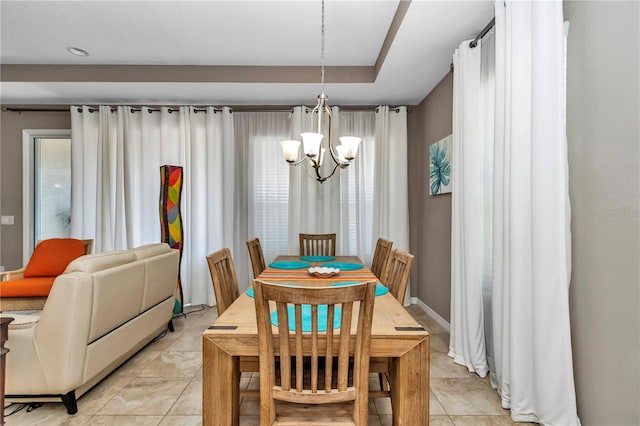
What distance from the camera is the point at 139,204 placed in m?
4.09

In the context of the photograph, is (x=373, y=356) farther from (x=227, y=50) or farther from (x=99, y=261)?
(x=227, y=50)

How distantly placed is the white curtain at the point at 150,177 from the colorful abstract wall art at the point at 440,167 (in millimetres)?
2419

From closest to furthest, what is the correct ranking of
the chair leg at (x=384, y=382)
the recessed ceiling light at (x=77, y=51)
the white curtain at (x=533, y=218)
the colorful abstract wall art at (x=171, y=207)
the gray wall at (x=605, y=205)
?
the gray wall at (x=605, y=205), the white curtain at (x=533, y=218), the chair leg at (x=384, y=382), the recessed ceiling light at (x=77, y=51), the colorful abstract wall art at (x=171, y=207)

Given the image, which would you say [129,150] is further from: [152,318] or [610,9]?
[610,9]

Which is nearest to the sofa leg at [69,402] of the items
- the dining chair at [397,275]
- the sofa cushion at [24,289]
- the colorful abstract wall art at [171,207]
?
the sofa cushion at [24,289]

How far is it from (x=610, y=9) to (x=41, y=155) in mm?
5786

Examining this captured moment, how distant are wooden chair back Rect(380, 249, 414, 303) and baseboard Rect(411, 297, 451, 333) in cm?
141

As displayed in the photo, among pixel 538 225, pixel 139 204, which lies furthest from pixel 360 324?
pixel 139 204

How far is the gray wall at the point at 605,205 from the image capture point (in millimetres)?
1323

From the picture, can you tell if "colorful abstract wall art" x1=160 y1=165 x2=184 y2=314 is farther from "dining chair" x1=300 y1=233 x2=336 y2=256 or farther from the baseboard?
the baseboard

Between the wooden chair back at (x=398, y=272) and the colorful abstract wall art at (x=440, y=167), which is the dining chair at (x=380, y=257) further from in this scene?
the colorful abstract wall art at (x=440, y=167)

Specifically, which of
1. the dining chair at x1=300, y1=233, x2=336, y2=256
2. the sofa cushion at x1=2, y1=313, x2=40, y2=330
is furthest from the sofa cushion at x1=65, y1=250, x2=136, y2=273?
the dining chair at x1=300, y1=233, x2=336, y2=256

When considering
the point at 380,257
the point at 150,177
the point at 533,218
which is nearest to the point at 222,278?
the point at 380,257

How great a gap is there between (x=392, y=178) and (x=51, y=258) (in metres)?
3.77
